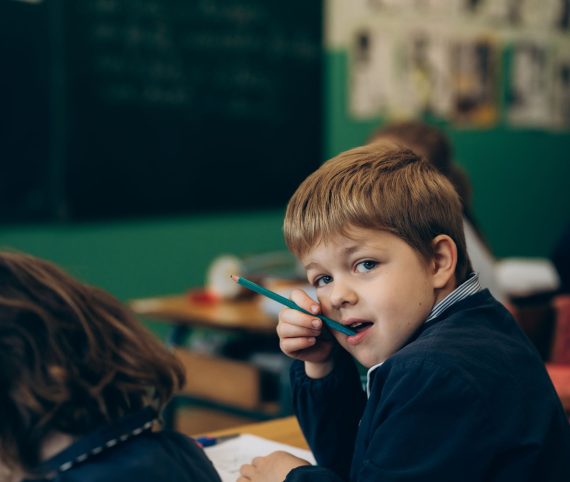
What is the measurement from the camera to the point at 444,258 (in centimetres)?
122

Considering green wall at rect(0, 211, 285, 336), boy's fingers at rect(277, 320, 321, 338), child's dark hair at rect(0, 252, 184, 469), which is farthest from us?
green wall at rect(0, 211, 285, 336)

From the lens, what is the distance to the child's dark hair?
908 millimetres

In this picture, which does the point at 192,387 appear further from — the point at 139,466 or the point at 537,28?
the point at 537,28

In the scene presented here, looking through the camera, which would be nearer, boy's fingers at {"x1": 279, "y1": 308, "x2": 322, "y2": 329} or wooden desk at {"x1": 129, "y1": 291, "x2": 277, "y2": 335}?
boy's fingers at {"x1": 279, "y1": 308, "x2": 322, "y2": 329}

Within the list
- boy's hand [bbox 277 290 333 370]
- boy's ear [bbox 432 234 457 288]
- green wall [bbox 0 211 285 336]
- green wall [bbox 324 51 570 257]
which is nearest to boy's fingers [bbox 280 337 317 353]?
boy's hand [bbox 277 290 333 370]

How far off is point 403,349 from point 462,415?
0.11 meters

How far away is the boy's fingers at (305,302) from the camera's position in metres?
1.25

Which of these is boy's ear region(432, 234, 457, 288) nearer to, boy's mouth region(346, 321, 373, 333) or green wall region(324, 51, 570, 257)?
boy's mouth region(346, 321, 373, 333)

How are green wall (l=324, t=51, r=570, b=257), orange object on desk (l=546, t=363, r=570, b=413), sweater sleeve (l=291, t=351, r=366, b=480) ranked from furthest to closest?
green wall (l=324, t=51, r=570, b=257) → orange object on desk (l=546, t=363, r=570, b=413) → sweater sleeve (l=291, t=351, r=366, b=480)

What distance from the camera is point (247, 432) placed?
5.25ft

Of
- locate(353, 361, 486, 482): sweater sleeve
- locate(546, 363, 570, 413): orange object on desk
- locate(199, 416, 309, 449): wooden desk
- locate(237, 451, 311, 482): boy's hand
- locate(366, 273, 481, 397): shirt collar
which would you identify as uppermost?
locate(366, 273, 481, 397): shirt collar

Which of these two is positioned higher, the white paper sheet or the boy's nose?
the boy's nose

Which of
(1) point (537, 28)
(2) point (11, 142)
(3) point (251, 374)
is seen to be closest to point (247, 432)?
(3) point (251, 374)

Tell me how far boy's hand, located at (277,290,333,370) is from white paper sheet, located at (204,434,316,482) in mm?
202
